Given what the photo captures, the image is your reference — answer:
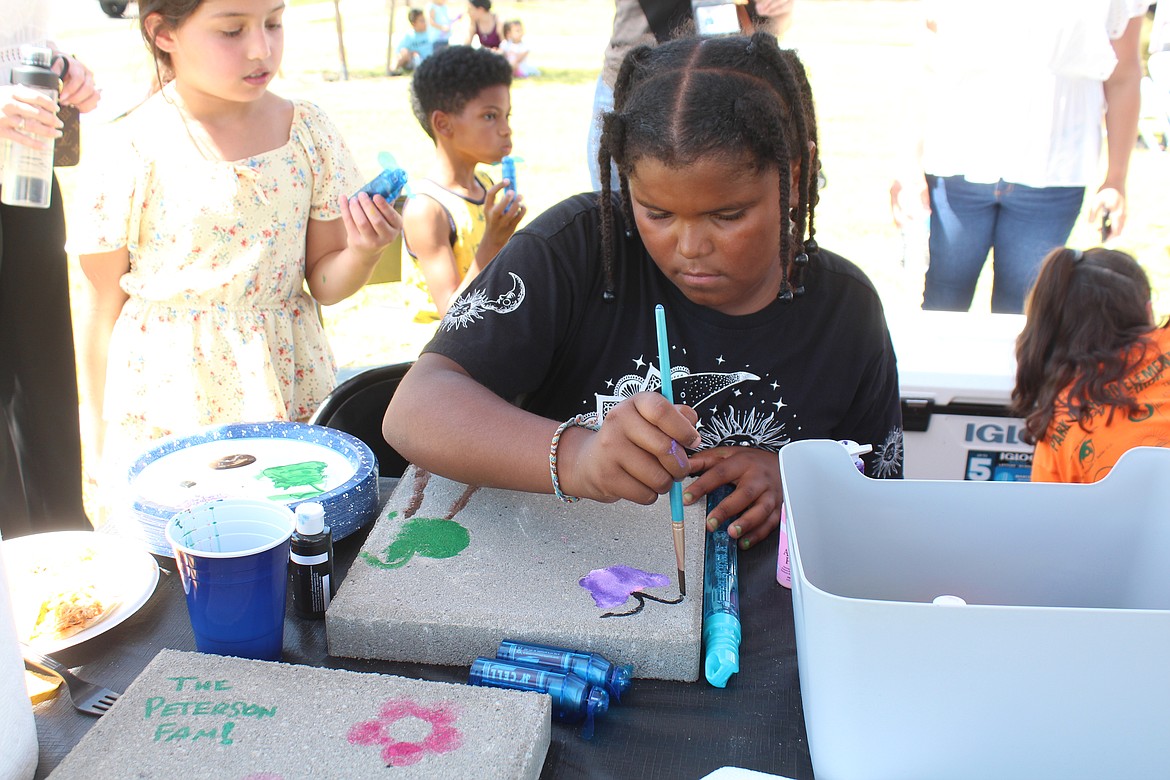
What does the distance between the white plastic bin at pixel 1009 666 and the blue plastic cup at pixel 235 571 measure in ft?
1.79

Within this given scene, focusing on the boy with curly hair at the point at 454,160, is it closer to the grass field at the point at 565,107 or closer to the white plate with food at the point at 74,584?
the grass field at the point at 565,107

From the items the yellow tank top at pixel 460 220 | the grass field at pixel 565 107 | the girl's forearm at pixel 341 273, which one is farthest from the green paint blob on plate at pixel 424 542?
the yellow tank top at pixel 460 220

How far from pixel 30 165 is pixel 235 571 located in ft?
4.40

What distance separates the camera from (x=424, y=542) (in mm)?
1199

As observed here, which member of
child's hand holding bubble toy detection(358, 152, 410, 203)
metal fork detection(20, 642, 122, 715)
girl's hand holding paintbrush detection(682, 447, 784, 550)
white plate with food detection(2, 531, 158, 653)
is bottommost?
metal fork detection(20, 642, 122, 715)

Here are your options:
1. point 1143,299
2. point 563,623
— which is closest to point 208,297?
point 563,623

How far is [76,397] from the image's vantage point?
251cm

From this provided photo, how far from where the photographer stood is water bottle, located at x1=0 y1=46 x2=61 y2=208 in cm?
189

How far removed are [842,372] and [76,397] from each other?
6.37ft

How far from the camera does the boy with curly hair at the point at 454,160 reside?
3.11m

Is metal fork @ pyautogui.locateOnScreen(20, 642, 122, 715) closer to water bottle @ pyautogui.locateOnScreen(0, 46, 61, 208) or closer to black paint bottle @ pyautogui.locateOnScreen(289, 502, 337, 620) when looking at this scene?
black paint bottle @ pyautogui.locateOnScreen(289, 502, 337, 620)

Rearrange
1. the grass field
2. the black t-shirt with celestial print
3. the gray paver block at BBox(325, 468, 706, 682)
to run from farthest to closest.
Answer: the grass field < the black t-shirt with celestial print < the gray paver block at BBox(325, 468, 706, 682)

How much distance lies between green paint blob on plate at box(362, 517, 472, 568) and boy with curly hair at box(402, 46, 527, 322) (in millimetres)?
1805

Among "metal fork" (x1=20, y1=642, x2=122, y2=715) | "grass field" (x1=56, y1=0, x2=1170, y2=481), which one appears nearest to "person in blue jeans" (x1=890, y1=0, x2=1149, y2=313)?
"grass field" (x1=56, y1=0, x2=1170, y2=481)
